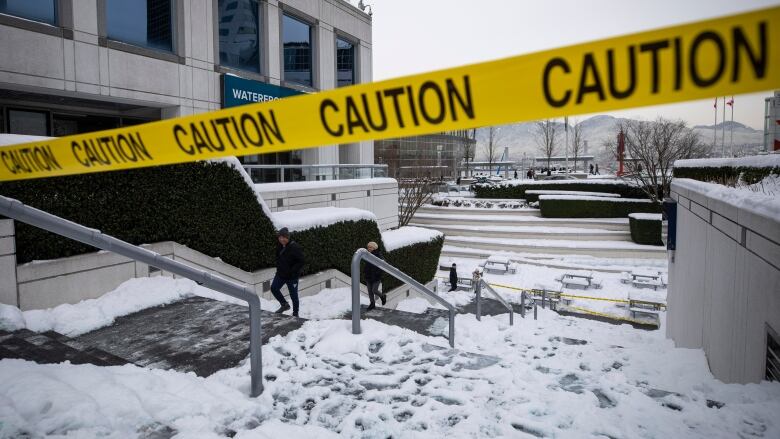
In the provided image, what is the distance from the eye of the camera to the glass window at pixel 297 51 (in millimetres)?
19727

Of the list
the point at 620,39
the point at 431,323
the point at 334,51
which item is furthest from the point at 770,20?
A: the point at 334,51

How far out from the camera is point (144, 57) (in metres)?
13.8

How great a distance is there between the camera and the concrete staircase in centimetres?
2588

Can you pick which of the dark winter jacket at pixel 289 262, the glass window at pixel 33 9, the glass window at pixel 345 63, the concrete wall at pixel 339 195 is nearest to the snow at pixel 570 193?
the glass window at pixel 345 63

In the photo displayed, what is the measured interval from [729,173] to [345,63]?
776 inches

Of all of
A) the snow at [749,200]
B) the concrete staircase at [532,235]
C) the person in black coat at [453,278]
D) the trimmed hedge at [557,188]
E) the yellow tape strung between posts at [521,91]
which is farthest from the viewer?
the trimmed hedge at [557,188]

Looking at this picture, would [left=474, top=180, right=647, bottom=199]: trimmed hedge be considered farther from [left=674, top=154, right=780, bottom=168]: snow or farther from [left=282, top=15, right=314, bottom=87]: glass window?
[left=674, top=154, right=780, bottom=168]: snow

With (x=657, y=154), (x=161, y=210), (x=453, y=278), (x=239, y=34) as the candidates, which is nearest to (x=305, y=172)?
(x=239, y=34)

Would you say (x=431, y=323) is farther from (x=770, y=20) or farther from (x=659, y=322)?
(x=659, y=322)

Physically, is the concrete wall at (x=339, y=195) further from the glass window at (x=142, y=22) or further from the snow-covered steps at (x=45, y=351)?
the snow-covered steps at (x=45, y=351)

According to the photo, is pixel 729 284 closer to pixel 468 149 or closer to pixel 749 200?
pixel 749 200

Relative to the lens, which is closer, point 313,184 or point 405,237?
point 313,184

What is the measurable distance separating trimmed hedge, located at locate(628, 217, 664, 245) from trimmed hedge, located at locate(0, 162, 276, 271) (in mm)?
23637

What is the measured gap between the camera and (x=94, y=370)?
11.5ft
